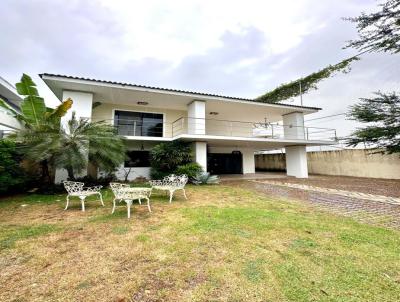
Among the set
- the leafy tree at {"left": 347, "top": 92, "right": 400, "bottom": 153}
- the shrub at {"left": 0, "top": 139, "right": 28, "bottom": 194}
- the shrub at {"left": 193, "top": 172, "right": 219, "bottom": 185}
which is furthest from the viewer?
the leafy tree at {"left": 347, "top": 92, "right": 400, "bottom": 153}

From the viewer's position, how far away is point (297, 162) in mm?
18297

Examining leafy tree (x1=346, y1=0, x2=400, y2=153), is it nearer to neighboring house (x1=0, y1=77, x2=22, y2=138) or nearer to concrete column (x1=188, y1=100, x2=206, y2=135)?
concrete column (x1=188, y1=100, x2=206, y2=135)

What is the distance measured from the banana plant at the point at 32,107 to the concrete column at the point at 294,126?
53.9ft

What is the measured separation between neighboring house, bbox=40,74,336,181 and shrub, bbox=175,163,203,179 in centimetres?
105

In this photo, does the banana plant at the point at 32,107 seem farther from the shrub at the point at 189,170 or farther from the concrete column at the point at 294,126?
the concrete column at the point at 294,126

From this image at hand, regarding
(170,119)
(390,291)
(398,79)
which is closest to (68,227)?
(390,291)

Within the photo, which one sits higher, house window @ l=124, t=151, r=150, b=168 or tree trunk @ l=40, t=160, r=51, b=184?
house window @ l=124, t=151, r=150, b=168

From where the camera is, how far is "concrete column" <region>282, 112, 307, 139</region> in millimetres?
17922

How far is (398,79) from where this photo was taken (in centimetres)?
1567

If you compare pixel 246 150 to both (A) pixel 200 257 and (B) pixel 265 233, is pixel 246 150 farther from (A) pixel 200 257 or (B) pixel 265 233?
(A) pixel 200 257

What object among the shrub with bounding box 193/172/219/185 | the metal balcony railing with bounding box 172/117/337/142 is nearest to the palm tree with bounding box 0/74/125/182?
the shrub with bounding box 193/172/219/185

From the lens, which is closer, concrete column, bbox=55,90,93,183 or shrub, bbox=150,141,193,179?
concrete column, bbox=55,90,93,183

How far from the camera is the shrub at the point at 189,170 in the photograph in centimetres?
1357

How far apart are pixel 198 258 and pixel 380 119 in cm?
1854
